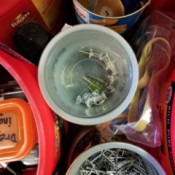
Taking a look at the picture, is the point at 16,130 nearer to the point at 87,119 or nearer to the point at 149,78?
the point at 87,119

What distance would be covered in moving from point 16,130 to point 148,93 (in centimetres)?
25

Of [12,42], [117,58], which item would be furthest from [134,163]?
[12,42]

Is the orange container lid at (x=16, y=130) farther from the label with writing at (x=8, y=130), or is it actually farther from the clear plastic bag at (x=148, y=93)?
the clear plastic bag at (x=148, y=93)

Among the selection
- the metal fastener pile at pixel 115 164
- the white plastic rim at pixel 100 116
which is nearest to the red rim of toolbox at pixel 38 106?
the white plastic rim at pixel 100 116

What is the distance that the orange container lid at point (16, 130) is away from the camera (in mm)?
606

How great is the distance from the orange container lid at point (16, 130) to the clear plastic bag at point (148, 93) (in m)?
0.17

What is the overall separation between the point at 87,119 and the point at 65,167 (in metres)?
0.22

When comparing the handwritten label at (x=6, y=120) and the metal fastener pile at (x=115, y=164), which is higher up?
the handwritten label at (x=6, y=120)

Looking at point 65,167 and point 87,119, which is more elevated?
point 87,119

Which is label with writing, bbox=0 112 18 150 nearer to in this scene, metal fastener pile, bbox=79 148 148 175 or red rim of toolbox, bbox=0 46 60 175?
red rim of toolbox, bbox=0 46 60 175

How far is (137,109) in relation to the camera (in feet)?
2.23

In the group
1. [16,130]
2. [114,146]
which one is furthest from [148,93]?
[16,130]

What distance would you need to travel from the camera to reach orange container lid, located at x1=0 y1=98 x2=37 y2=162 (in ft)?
1.99

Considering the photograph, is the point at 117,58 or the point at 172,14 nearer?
the point at 117,58
